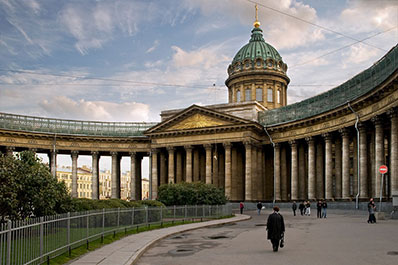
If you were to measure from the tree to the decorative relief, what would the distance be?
1810 inches

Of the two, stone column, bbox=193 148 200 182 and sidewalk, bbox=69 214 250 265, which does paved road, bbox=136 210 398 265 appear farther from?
stone column, bbox=193 148 200 182

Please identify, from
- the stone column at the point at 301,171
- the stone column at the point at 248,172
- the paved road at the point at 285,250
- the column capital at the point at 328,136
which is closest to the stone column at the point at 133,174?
the stone column at the point at 248,172

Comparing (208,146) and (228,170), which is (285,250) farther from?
(208,146)

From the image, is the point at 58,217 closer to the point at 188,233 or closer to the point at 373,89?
the point at 188,233

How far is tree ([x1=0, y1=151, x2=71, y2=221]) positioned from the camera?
20.2m

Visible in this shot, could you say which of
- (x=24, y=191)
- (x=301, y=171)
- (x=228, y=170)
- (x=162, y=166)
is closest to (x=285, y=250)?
(x=24, y=191)

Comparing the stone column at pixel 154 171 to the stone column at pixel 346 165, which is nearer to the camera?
the stone column at pixel 346 165

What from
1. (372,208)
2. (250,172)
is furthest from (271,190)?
(372,208)

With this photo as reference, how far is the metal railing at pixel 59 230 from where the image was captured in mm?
12289

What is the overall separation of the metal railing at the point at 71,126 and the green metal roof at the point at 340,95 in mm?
21989

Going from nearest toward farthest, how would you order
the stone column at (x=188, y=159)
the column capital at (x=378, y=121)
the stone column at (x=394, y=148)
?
1. the stone column at (x=394, y=148)
2. the column capital at (x=378, y=121)
3. the stone column at (x=188, y=159)

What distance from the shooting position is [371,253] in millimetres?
17438

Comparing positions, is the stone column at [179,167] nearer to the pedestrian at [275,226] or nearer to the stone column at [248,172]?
the stone column at [248,172]

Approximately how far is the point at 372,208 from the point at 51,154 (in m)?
52.5
